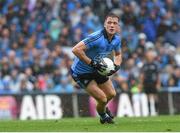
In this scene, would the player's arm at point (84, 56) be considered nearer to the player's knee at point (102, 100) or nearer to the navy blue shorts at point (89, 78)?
the navy blue shorts at point (89, 78)

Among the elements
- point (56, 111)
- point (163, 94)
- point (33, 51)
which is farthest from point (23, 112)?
point (163, 94)

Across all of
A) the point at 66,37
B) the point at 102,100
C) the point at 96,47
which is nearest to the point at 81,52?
the point at 96,47

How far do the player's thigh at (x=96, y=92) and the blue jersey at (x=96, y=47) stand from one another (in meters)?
0.28

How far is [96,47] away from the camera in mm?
13398

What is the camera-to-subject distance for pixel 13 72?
864 inches

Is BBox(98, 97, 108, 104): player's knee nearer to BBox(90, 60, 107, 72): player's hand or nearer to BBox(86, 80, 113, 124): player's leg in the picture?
BBox(86, 80, 113, 124): player's leg

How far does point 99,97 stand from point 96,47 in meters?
0.94

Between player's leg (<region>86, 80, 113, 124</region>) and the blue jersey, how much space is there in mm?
310

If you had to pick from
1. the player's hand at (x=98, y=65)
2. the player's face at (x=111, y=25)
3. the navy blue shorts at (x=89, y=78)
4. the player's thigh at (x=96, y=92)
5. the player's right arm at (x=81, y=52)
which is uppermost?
the player's face at (x=111, y=25)

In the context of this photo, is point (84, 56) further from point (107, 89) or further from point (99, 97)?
point (107, 89)

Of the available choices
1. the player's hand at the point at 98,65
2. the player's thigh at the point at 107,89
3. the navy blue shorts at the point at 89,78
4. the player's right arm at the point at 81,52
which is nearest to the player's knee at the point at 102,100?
the player's thigh at the point at 107,89

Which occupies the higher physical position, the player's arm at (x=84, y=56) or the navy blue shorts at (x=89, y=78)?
the player's arm at (x=84, y=56)

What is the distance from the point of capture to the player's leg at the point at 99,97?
13.4 metres

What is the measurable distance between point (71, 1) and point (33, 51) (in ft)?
9.53
